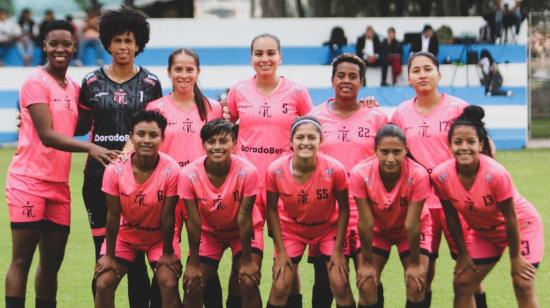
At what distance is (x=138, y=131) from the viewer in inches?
271

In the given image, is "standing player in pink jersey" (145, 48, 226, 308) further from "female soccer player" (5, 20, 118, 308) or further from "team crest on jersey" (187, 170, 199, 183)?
"female soccer player" (5, 20, 118, 308)

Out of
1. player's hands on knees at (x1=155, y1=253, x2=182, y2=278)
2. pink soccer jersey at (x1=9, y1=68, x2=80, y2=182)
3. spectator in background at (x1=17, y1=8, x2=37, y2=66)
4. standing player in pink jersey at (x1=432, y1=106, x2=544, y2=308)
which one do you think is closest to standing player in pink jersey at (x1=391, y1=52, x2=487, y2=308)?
standing player in pink jersey at (x1=432, y1=106, x2=544, y2=308)

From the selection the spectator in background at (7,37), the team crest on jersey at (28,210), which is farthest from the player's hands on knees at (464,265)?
the spectator in background at (7,37)

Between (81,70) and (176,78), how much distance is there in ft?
52.1

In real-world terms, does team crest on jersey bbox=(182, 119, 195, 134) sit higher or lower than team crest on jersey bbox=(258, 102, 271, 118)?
lower

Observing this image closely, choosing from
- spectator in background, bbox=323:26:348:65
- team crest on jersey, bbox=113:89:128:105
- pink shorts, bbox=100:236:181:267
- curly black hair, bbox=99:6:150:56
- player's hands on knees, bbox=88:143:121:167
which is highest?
spectator in background, bbox=323:26:348:65

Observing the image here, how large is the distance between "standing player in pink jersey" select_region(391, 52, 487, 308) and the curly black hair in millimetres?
1980

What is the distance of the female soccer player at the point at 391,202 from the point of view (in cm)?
672

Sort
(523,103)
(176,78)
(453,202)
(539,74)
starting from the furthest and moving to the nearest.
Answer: (539,74) → (523,103) → (176,78) → (453,202)

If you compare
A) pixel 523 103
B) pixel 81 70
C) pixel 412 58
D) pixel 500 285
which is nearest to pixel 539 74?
pixel 523 103

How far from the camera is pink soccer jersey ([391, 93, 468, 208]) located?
286 inches

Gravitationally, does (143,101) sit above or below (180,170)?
above

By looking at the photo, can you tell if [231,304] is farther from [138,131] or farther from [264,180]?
[138,131]

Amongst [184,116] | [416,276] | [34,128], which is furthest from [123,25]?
[416,276]
